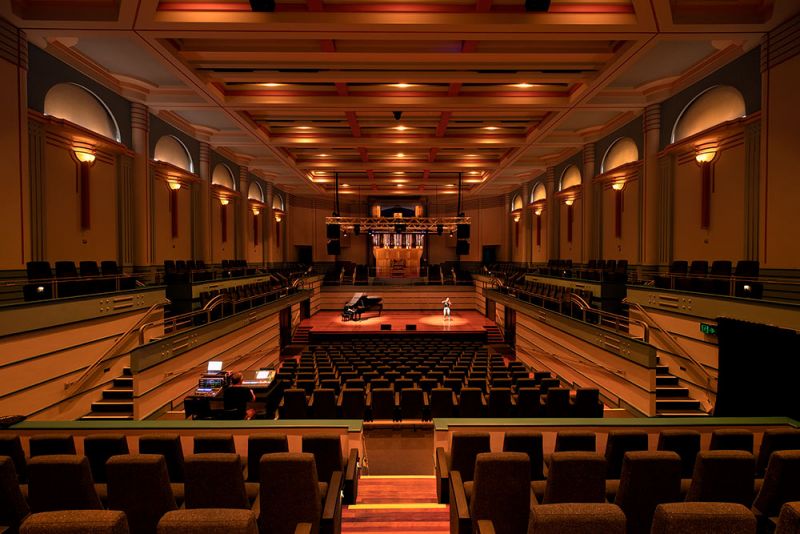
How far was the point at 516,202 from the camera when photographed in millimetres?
25000

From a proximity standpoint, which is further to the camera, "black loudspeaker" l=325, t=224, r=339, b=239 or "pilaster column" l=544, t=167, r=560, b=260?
"black loudspeaker" l=325, t=224, r=339, b=239

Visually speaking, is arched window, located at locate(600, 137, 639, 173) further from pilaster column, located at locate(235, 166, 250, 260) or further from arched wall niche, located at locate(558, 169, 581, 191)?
pilaster column, located at locate(235, 166, 250, 260)

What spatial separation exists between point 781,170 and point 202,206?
601 inches

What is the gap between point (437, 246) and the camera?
28.2m

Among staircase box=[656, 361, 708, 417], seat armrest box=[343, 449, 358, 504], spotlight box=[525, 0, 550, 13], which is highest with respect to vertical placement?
spotlight box=[525, 0, 550, 13]

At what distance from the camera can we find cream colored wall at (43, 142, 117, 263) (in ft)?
28.6

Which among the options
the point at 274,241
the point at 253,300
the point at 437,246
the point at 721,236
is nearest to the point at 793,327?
the point at 721,236

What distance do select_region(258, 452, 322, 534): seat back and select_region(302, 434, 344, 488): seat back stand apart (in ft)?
2.01

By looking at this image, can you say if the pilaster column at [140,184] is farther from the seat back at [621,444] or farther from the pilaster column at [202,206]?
the seat back at [621,444]

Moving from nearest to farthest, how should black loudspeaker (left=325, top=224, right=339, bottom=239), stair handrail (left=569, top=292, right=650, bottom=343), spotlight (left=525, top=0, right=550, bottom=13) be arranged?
spotlight (left=525, top=0, right=550, bottom=13) → stair handrail (left=569, top=292, right=650, bottom=343) → black loudspeaker (left=325, top=224, right=339, bottom=239)

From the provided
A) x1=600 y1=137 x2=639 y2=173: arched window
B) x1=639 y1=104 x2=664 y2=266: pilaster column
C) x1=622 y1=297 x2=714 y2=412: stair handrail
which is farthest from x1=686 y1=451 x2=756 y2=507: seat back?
x1=600 y1=137 x2=639 y2=173: arched window

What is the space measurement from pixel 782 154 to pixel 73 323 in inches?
478

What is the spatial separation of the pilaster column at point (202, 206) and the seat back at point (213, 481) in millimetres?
13861

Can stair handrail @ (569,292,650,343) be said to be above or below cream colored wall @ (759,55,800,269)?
below
